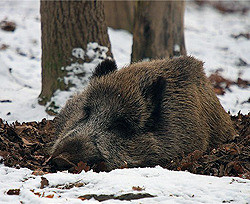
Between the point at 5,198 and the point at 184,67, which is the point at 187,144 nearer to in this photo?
the point at 184,67

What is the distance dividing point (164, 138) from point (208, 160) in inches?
23.5

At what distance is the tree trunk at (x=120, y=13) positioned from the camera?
12.6 meters

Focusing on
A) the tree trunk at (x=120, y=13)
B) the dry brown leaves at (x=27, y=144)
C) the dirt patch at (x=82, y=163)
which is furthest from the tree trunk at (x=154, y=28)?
the dirt patch at (x=82, y=163)

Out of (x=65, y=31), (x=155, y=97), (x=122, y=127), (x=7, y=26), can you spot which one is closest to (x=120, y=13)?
(x=7, y=26)

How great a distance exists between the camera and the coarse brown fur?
4.31m

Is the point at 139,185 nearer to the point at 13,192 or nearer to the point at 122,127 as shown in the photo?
the point at 13,192

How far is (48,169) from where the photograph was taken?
162 inches

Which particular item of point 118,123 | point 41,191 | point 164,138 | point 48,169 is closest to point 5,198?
point 41,191

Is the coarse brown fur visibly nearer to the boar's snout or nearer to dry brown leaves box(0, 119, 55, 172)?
the boar's snout

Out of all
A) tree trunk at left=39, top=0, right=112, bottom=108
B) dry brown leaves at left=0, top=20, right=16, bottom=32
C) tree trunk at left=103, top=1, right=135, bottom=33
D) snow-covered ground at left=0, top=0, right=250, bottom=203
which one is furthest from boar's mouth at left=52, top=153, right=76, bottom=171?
tree trunk at left=103, top=1, right=135, bottom=33

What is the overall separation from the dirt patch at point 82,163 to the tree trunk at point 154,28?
4125mm

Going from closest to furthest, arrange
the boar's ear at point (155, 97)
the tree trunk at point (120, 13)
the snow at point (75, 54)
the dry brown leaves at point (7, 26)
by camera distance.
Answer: the boar's ear at point (155, 97) < the snow at point (75, 54) < the dry brown leaves at point (7, 26) < the tree trunk at point (120, 13)

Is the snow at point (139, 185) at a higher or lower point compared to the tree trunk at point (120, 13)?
lower

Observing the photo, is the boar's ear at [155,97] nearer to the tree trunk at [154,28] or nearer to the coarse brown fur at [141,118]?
the coarse brown fur at [141,118]
